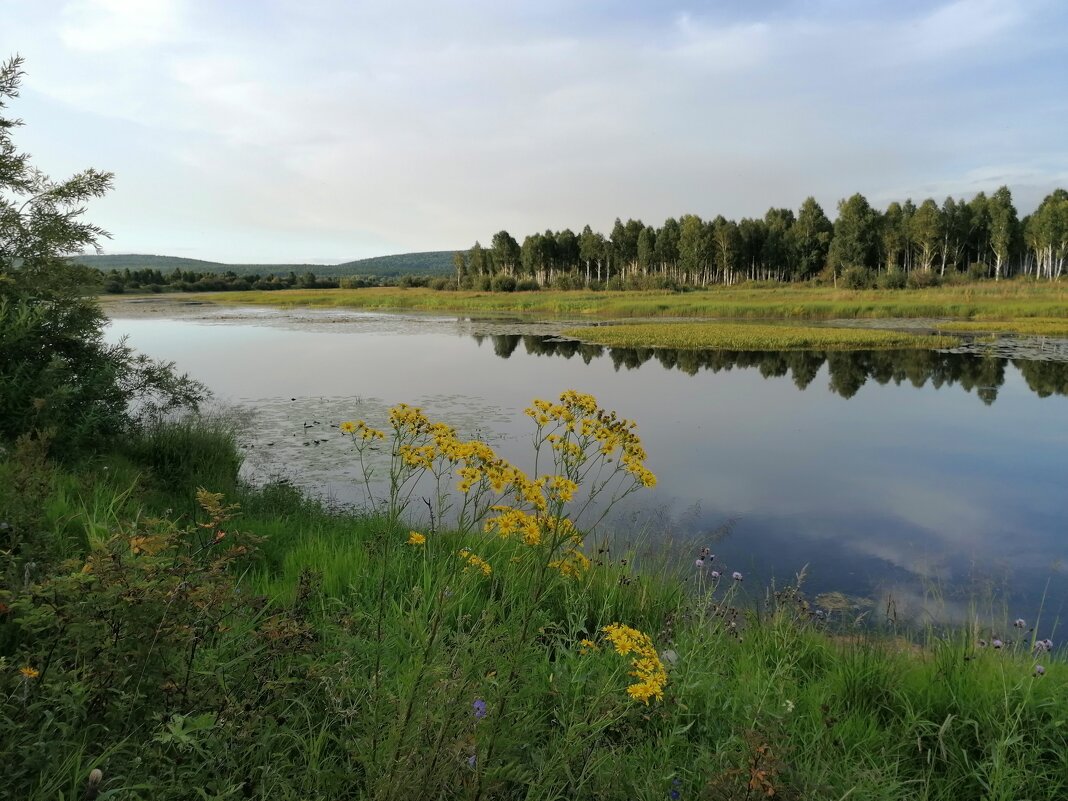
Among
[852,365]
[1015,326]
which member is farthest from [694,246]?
[852,365]

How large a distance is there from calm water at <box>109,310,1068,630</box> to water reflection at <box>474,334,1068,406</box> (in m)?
0.13

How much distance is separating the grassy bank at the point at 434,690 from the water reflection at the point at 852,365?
48.1 ft

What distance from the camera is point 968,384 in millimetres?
17484

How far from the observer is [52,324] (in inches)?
257

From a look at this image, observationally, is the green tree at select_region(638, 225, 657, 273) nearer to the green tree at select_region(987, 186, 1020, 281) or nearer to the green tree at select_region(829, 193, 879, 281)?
the green tree at select_region(829, 193, 879, 281)

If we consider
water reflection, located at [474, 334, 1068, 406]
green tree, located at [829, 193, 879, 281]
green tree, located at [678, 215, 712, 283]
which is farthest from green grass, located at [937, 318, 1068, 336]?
green tree, located at [678, 215, 712, 283]

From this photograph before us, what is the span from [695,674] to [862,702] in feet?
3.51

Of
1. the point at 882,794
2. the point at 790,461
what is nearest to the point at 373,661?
the point at 882,794

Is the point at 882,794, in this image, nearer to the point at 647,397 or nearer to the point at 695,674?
the point at 695,674

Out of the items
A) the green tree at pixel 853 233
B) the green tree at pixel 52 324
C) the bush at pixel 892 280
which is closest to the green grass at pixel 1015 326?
the bush at pixel 892 280

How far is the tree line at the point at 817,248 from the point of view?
2414 inches

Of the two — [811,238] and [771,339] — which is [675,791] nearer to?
[771,339]

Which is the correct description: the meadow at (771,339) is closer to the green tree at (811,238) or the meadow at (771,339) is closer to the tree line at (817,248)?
the tree line at (817,248)

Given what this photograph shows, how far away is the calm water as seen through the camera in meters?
6.74
